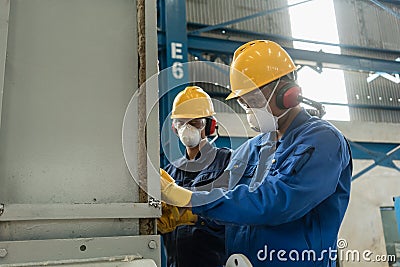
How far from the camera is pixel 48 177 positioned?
0.64 m

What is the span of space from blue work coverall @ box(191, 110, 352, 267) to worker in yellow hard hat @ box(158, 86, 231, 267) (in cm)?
25

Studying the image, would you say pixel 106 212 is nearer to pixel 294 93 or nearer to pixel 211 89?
pixel 294 93

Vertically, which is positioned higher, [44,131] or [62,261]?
[44,131]

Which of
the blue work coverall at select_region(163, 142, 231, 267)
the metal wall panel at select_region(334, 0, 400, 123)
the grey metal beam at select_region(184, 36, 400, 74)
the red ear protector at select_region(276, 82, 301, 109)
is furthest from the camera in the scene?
the metal wall panel at select_region(334, 0, 400, 123)

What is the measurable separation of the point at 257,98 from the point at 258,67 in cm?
10

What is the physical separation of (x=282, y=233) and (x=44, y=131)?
2.61 feet

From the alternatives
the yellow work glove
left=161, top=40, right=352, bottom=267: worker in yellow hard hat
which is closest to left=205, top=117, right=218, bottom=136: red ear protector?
left=161, top=40, right=352, bottom=267: worker in yellow hard hat

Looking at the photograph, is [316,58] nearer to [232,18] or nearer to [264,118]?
[232,18]

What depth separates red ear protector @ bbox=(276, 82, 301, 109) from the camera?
4.12 feet

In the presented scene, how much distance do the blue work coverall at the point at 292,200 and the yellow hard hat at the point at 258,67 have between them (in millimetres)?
161

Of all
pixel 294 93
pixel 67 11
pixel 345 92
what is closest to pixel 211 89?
pixel 345 92

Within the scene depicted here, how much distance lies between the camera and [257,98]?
1.32 m

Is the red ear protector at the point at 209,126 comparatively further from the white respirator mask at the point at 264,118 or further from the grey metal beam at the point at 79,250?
the grey metal beam at the point at 79,250

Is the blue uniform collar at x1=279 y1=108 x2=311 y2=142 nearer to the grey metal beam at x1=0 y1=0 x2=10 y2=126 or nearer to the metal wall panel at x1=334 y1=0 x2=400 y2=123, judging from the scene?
the grey metal beam at x1=0 y1=0 x2=10 y2=126
